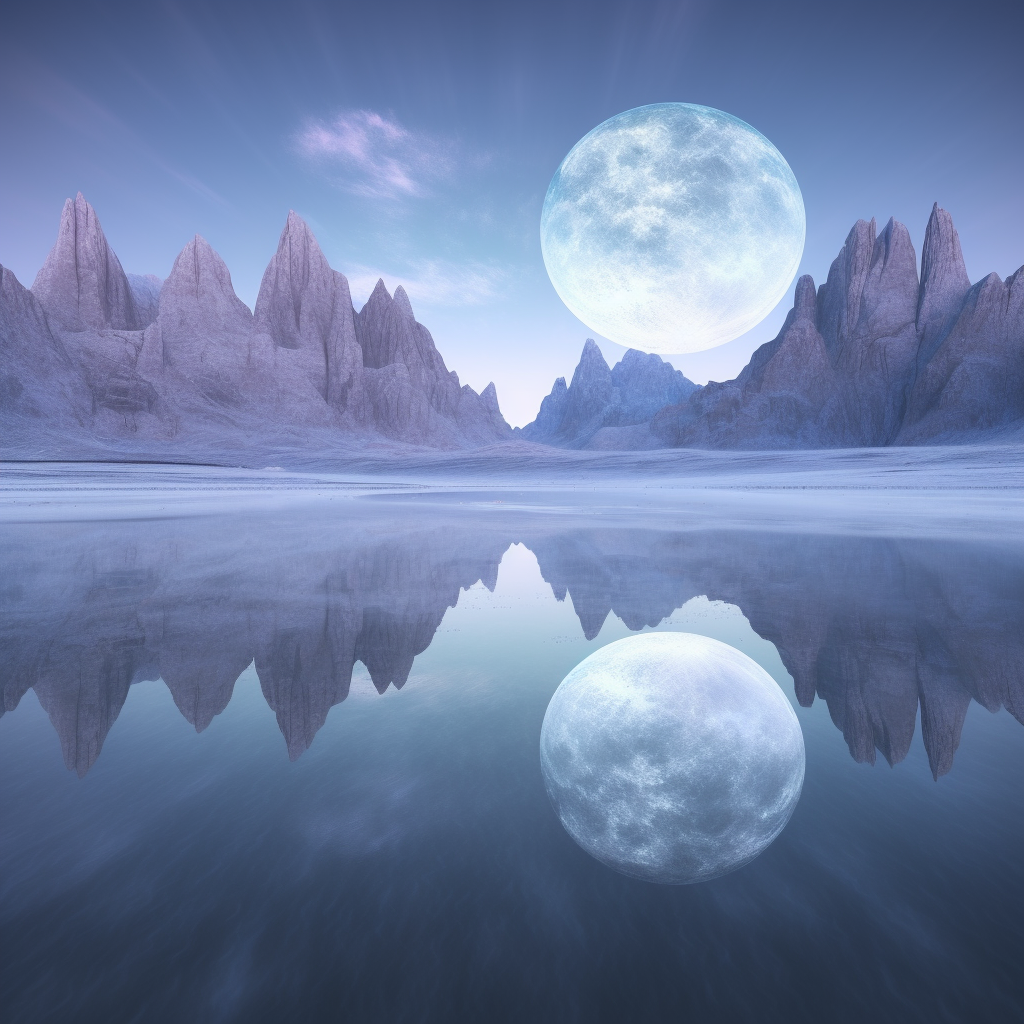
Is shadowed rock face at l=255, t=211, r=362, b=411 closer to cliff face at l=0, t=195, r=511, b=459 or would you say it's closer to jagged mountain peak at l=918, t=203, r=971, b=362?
cliff face at l=0, t=195, r=511, b=459

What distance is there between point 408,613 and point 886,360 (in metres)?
99.0

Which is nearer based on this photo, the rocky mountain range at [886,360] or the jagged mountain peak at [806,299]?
the rocky mountain range at [886,360]

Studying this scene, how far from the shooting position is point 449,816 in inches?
95.2

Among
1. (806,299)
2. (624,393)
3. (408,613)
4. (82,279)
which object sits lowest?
(408,613)

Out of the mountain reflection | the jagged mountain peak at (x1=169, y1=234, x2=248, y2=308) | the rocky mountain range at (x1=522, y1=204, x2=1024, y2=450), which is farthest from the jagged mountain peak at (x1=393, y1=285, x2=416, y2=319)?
the mountain reflection

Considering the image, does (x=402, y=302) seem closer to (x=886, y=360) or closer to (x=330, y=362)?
(x=330, y=362)

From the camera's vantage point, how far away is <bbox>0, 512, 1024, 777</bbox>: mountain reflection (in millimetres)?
3508

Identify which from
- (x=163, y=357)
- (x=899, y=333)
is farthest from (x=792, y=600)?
(x=899, y=333)

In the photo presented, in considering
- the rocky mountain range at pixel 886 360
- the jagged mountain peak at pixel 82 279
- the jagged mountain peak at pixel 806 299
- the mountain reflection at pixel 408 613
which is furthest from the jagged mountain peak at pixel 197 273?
the jagged mountain peak at pixel 806 299

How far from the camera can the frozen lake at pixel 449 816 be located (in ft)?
5.38

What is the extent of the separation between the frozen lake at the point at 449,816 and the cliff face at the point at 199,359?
6149 centimetres

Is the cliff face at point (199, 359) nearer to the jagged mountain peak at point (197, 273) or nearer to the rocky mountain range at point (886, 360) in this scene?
the jagged mountain peak at point (197, 273)

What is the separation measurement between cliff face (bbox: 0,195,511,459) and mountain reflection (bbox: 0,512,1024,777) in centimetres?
5792

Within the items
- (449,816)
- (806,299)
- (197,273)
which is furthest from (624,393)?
(449,816)
